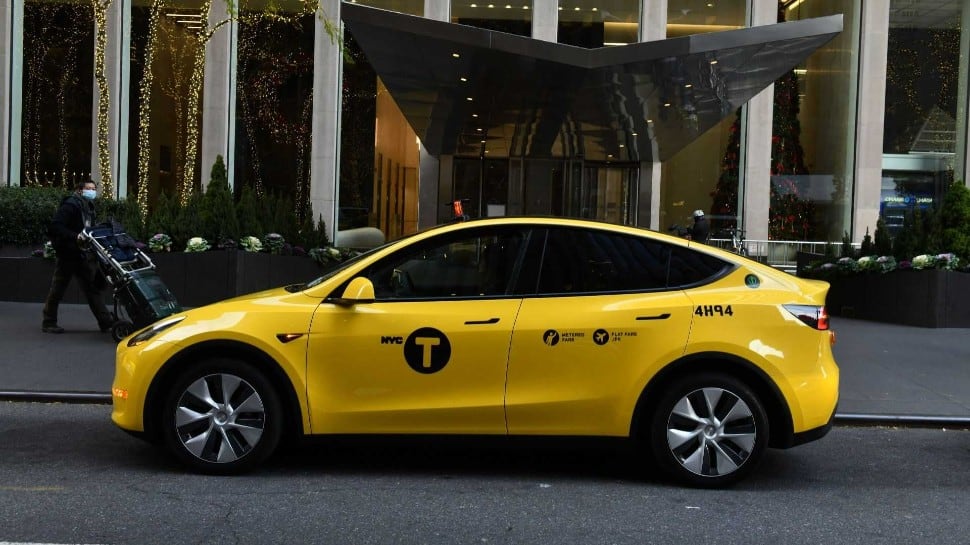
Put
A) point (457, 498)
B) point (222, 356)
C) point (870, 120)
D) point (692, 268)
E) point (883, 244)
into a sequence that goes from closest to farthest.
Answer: point (457, 498) → point (222, 356) → point (692, 268) → point (883, 244) → point (870, 120)

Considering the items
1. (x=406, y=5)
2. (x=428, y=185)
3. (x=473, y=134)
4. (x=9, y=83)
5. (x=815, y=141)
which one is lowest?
(x=428, y=185)

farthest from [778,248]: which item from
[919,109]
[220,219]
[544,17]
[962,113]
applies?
[220,219]

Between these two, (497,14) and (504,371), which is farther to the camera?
(497,14)

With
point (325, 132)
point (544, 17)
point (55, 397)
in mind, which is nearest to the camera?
point (55, 397)

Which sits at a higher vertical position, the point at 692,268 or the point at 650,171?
the point at 650,171

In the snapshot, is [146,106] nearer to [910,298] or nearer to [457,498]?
[910,298]

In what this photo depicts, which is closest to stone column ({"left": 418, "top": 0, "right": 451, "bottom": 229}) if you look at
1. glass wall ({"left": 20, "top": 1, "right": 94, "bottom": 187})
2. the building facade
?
the building facade

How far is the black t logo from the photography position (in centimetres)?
538

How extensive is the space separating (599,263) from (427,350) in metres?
1.18

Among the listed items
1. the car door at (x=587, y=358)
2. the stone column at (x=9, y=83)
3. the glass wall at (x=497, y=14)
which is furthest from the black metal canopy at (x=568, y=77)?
the stone column at (x=9, y=83)

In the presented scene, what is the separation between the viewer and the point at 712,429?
540 cm

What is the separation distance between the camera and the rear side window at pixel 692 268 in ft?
18.3

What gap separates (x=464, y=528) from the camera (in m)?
4.66

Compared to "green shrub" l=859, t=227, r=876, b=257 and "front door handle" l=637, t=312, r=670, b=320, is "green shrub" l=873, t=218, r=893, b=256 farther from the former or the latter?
"front door handle" l=637, t=312, r=670, b=320
